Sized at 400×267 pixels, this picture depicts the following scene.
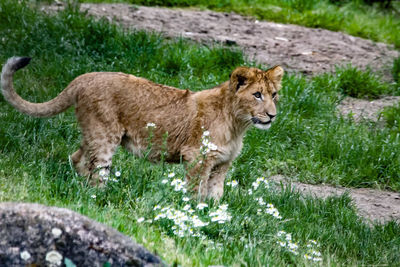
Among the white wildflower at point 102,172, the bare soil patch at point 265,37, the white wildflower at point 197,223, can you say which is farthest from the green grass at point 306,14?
the white wildflower at point 197,223

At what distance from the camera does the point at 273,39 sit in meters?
11.4

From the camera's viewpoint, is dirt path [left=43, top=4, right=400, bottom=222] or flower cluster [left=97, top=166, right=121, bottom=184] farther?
dirt path [left=43, top=4, right=400, bottom=222]

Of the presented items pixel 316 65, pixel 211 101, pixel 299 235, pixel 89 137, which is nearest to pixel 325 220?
pixel 299 235

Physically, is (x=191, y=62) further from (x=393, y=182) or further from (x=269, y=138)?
(x=393, y=182)

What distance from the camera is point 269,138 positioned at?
859 centimetres

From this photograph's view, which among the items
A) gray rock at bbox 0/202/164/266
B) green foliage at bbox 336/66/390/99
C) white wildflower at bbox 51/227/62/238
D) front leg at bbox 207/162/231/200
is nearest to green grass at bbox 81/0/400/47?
green foliage at bbox 336/66/390/99

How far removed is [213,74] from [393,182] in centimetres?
303

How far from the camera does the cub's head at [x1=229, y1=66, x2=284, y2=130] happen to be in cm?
657

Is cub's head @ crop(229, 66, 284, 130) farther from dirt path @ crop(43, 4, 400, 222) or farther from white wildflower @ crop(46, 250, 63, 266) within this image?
dirt path @ crop(43, 4, 400, 222)

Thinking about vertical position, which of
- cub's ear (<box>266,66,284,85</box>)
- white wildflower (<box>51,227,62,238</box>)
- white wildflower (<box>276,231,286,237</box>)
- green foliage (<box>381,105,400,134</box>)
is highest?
cub's ear (<box>266,66,284,85</box>)

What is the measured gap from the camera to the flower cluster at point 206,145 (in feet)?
20.0

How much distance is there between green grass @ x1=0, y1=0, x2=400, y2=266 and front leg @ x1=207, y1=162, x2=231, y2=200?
4.2 inches

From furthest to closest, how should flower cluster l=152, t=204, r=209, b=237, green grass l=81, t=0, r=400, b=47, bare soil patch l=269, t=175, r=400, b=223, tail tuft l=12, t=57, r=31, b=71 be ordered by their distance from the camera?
1. green grass l=81, t=0, r=400, b=47
2. bare soil patch l=269, t=175, r=400, b=223
3. tail tuft l=12, t=57, r=31, b=71
4. flower cluster l=152, t=204, r=209, b=237

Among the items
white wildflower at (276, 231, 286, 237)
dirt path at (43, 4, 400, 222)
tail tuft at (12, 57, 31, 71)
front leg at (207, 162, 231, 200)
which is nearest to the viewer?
white wildflower at (276, 231, 286, 237)
